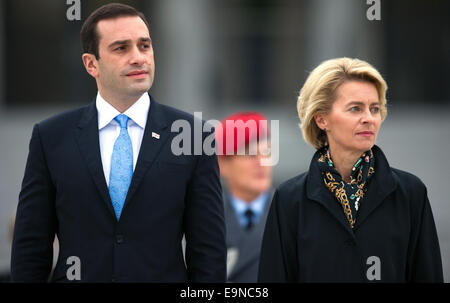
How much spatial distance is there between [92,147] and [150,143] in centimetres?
24

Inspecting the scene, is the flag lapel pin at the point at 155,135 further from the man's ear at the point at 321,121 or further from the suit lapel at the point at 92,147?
the man's ear at the point at 321,121

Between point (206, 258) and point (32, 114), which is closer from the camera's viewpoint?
point (206, 258)

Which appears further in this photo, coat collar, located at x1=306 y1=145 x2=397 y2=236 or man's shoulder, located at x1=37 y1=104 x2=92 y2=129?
man's shoulder, located at x1=37 y1=104 x2=92 y2=129

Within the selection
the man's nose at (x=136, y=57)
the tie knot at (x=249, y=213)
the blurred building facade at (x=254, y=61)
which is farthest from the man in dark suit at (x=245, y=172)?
the blurred building facade at (x=254, y=61)

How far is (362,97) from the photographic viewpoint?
3.14m

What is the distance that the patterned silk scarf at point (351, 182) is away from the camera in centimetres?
310

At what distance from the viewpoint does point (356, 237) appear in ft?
10.0

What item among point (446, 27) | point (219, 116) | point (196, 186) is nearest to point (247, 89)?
point (219, 116)

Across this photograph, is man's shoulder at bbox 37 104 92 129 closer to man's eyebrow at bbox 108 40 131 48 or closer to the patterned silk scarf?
man's eyebrow at bbox 108 40 131 48

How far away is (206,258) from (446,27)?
9.63m

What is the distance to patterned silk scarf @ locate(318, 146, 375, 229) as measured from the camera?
3104mm

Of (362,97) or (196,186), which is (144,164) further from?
(362,97)

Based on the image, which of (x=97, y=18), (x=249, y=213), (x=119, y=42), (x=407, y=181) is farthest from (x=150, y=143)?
(x=249, y=213)

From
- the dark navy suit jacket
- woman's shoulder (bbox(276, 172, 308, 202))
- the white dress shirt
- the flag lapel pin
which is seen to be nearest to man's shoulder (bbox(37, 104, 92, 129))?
the dark navy suit jacket
